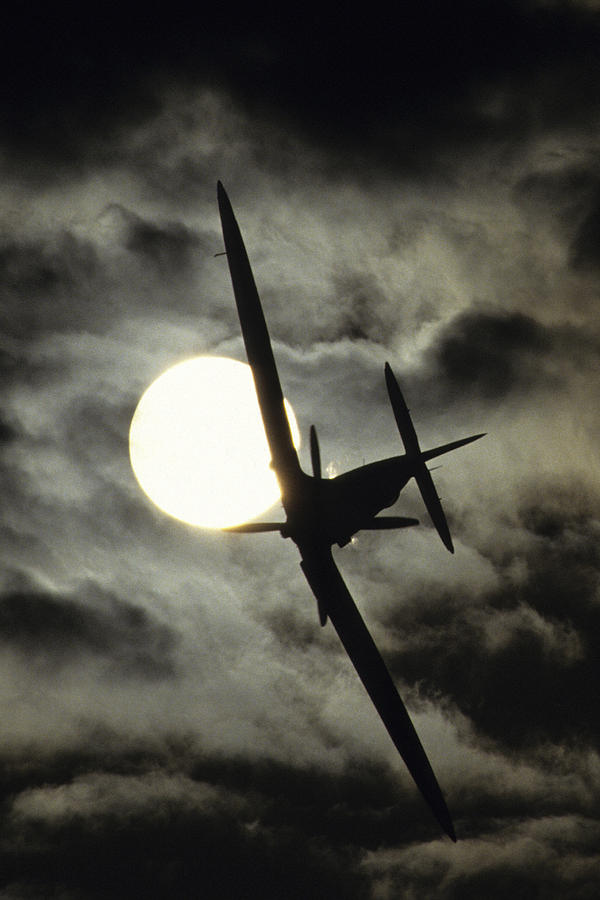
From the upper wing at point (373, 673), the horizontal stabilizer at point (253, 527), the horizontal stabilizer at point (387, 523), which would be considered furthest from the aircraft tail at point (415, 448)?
the horizontal stabilizer at point (253, 527)

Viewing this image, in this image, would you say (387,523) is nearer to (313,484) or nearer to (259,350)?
(313,484)

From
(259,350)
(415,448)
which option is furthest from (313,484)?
(415,448)

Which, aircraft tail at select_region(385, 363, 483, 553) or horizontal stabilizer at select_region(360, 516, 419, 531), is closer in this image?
horizontal stabilizer at select_region(360, 516, 419, 531)

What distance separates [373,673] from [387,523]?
16122 mm

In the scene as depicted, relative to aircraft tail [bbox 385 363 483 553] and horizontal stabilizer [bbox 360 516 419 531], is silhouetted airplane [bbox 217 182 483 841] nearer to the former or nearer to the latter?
horizontal stabilizer [bbox 360 516 419 531]

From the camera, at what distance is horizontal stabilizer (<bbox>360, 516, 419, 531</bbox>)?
1487 inches

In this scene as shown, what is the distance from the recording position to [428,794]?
2058 inches

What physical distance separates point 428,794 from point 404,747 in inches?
149

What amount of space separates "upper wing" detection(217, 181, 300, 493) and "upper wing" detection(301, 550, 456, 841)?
262 inches

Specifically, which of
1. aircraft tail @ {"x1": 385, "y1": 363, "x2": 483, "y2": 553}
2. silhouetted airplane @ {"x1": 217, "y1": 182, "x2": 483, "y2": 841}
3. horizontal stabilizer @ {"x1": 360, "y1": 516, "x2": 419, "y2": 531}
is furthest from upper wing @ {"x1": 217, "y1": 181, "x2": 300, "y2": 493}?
aircraft tail @ {"x1": 385, "y1": 363, "x2": 483, "y2": 553}

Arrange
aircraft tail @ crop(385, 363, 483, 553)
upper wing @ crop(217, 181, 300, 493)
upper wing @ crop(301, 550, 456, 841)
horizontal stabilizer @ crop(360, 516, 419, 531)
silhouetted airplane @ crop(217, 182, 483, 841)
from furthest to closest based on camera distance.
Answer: aircraft tail @ crop(385, 363, 483, 553) → upper wing @ crop(301, 550, 456, 841) → upper wing @ crop(217, 181, 300, 493) → silhouetted airplane @ crop(217, 182, 483, 841) → horizontal stabilizer @ crop(360, 516, 419, 531)

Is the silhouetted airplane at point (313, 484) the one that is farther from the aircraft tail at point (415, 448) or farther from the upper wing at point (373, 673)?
the aircraft tail at point (415, 448)

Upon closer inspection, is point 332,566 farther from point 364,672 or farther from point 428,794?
point 428,794

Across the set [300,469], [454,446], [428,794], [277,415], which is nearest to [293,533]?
[300,469]
